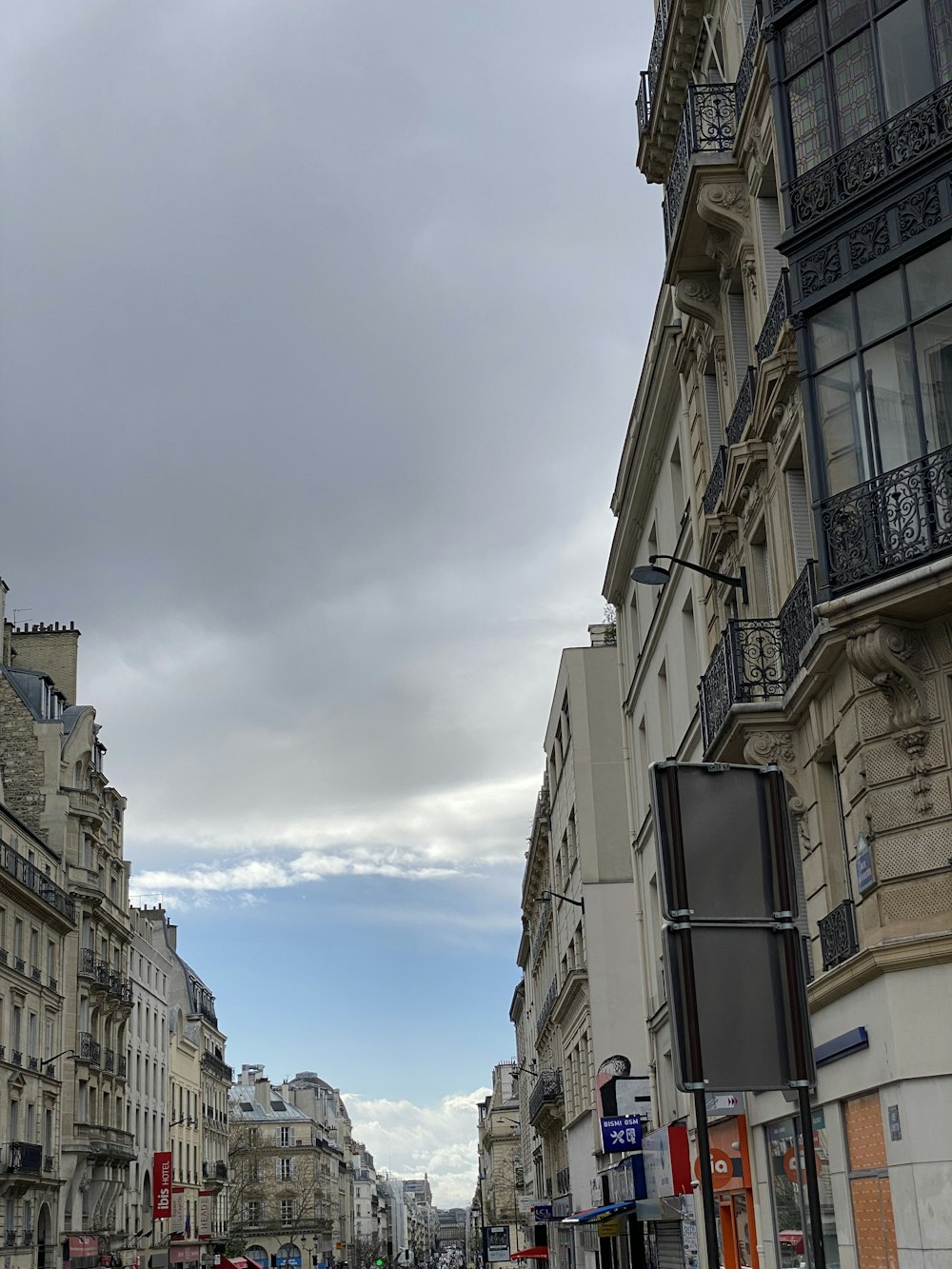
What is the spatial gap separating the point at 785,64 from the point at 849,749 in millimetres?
8352

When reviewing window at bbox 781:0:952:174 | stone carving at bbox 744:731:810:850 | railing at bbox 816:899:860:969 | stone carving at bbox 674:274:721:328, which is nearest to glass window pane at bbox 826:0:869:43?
window at bbox 781:0:952:174

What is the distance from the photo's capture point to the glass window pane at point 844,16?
1664 cm

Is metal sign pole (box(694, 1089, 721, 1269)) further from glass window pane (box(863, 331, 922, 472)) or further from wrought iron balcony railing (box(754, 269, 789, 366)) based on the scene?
wrought iron balcony railing (box(754, 269, 789, 366))

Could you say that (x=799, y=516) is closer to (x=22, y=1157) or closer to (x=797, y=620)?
(x=797, y=620)

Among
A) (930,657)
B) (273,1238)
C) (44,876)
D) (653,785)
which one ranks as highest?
(44,876)

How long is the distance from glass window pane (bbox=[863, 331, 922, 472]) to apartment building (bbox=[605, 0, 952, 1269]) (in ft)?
0.10

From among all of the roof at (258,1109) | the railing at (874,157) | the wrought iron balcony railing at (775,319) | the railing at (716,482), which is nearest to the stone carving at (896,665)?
the wrought iron balcony railing at (775,319)

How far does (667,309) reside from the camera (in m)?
26.4

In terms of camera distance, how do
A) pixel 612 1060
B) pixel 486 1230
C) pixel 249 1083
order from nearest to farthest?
pixel 612 1060 < pixel 486 1230 < pixel 249 1083

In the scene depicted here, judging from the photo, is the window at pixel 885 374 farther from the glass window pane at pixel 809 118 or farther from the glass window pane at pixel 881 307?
the glass window pane at pixel 809 118

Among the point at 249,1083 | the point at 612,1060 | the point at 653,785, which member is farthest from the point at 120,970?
the point at 249,1083

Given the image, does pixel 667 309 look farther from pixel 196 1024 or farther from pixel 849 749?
pixel 196 1024

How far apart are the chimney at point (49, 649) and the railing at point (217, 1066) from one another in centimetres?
3535

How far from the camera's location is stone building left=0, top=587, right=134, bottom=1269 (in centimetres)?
6016
